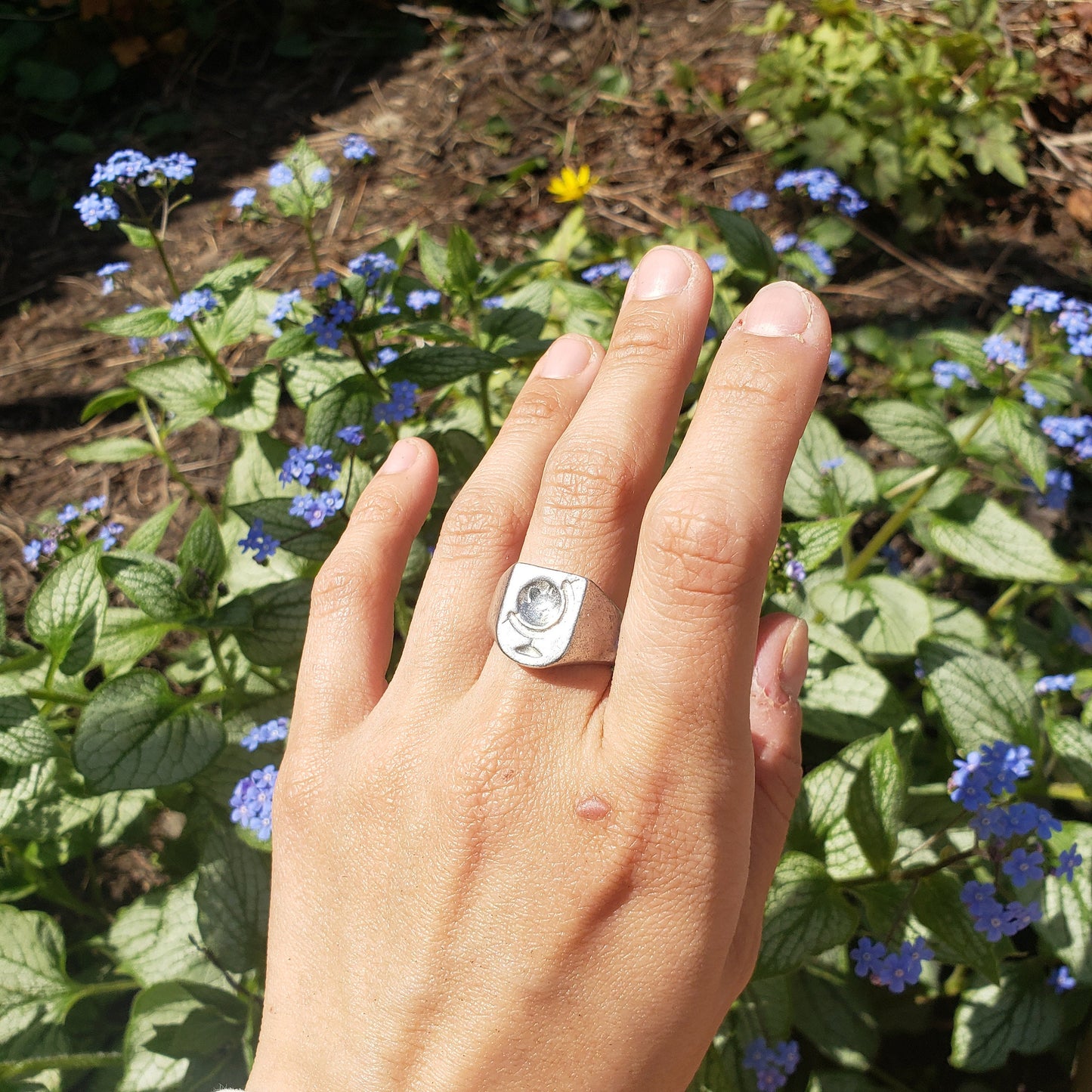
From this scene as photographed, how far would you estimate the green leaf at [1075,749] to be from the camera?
2176 millimetres

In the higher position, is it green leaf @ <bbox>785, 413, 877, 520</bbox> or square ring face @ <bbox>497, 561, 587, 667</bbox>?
square ring face @ <bbox>497, 561, 587, 667</bbox>

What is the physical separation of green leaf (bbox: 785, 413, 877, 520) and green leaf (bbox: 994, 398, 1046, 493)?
512mm

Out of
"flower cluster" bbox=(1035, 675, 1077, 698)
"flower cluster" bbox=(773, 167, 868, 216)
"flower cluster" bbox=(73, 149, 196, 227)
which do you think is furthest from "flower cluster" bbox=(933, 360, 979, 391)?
"flower cluster" bbox=(73, 149, 196, 227)

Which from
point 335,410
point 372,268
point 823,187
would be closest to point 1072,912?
point 335,410

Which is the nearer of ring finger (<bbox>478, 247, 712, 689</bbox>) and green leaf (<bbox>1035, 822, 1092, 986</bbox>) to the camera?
ring finger (<bbox>478, 247, 712, 689</bbox>)

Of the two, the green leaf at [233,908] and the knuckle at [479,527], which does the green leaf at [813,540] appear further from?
the green leaf at [233,908]

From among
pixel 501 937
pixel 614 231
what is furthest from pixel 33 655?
pixel 614 231

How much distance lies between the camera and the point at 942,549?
2.86 metres

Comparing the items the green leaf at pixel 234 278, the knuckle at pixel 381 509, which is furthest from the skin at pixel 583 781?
the green leaf at pixel 234 278

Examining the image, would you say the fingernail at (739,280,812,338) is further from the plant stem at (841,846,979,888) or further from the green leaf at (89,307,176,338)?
the green leaf at (89,307,176,338)

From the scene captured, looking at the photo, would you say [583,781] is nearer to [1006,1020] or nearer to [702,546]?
[702,546]

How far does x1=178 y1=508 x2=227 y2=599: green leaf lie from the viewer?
2303 mm

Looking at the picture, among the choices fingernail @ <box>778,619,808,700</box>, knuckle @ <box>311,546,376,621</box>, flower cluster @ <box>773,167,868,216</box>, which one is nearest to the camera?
fingernail @ <box>778,619,808,700</box>

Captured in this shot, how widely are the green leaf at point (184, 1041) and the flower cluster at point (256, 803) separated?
0.52 metres
